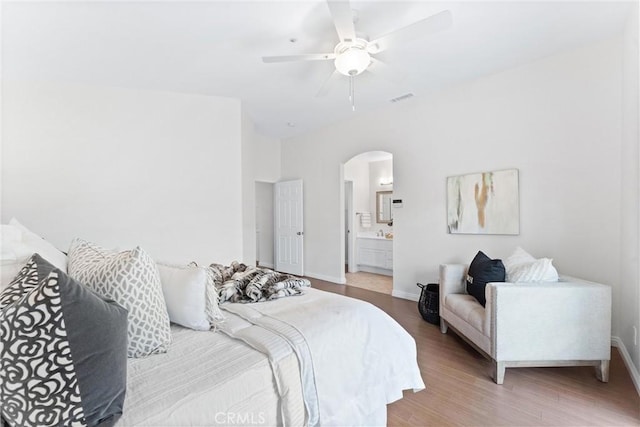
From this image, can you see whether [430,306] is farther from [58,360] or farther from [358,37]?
[58,360]

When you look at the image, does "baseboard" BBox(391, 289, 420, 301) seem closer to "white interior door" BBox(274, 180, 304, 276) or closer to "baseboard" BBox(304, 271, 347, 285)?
"baseboard" BBox(304, 271, 347, 285)

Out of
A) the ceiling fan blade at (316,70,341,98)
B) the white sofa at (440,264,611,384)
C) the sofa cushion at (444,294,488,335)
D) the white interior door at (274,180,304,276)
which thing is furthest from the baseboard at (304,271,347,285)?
the ceiling fan blade at (316,70,341,98)

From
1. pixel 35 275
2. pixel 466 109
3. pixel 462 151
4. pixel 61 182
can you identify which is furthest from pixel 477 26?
pixel 61 182

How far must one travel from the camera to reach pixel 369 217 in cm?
674

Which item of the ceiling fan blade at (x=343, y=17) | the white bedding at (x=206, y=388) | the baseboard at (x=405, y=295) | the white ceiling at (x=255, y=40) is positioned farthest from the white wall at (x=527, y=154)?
the white bedding at (x=206, y=388)

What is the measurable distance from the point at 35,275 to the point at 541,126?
398 cm

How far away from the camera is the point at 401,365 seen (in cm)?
171

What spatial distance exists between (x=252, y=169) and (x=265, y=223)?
2148mm

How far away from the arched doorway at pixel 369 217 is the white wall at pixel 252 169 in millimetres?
1554

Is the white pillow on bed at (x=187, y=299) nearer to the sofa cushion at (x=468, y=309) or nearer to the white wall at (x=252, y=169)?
the sofa cushion at (x=468, y=309)

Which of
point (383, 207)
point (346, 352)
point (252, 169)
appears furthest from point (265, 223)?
point (346, 352)

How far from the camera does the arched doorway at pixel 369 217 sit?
19.2 feet

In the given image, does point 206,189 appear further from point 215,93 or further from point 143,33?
point 143,33

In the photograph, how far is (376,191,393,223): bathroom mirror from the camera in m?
6.46
